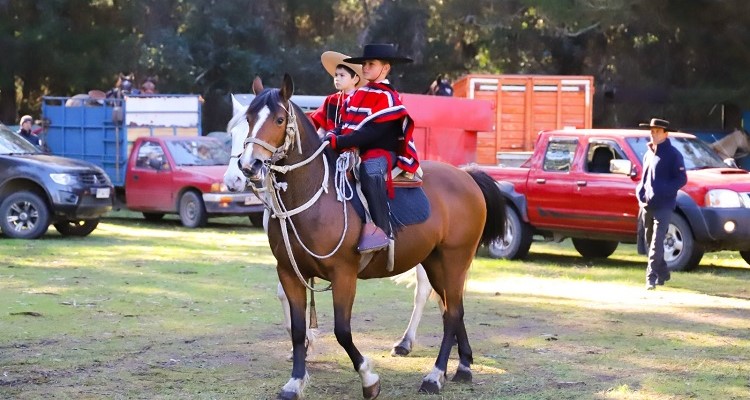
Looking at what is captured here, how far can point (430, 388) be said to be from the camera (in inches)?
320

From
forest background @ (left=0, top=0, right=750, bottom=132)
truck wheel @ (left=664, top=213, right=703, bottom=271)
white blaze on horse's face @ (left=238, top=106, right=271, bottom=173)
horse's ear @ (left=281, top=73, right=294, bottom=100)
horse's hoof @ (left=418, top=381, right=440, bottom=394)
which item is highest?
forest background @ (left=0, top=0, right=750, bottom=132)

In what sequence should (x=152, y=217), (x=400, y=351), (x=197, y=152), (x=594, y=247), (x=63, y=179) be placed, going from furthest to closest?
(x=152, y=217)
(x=197, y=152)
(x=63, y=179)
(x=594, y=247)
(x=400, y=351)

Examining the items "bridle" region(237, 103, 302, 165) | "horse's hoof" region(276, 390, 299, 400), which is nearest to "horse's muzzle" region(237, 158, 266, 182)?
"bridle" region(237, 103, 302, 165)

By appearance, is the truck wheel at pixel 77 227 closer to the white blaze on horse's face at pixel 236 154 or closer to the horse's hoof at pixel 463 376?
the horse's hoof at pixel 463 376

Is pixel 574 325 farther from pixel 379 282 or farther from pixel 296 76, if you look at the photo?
pixel 296 76

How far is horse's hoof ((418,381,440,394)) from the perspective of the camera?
26.7 ft

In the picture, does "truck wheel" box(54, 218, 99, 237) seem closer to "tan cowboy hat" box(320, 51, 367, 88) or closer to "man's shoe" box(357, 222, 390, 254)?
"tan cowboy hat" box(320, 51, 367, 88)

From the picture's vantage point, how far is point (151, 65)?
36.6m

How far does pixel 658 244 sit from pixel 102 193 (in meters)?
9.61

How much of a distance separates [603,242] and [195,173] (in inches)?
326

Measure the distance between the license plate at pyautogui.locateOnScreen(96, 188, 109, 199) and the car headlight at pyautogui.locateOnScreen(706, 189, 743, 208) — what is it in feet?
31.9

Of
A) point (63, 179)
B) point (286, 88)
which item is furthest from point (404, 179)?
point (63, 179)

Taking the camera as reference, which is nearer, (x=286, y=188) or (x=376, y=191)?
(x=286, y=188)

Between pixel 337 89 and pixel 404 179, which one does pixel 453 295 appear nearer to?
pixel 404 179
